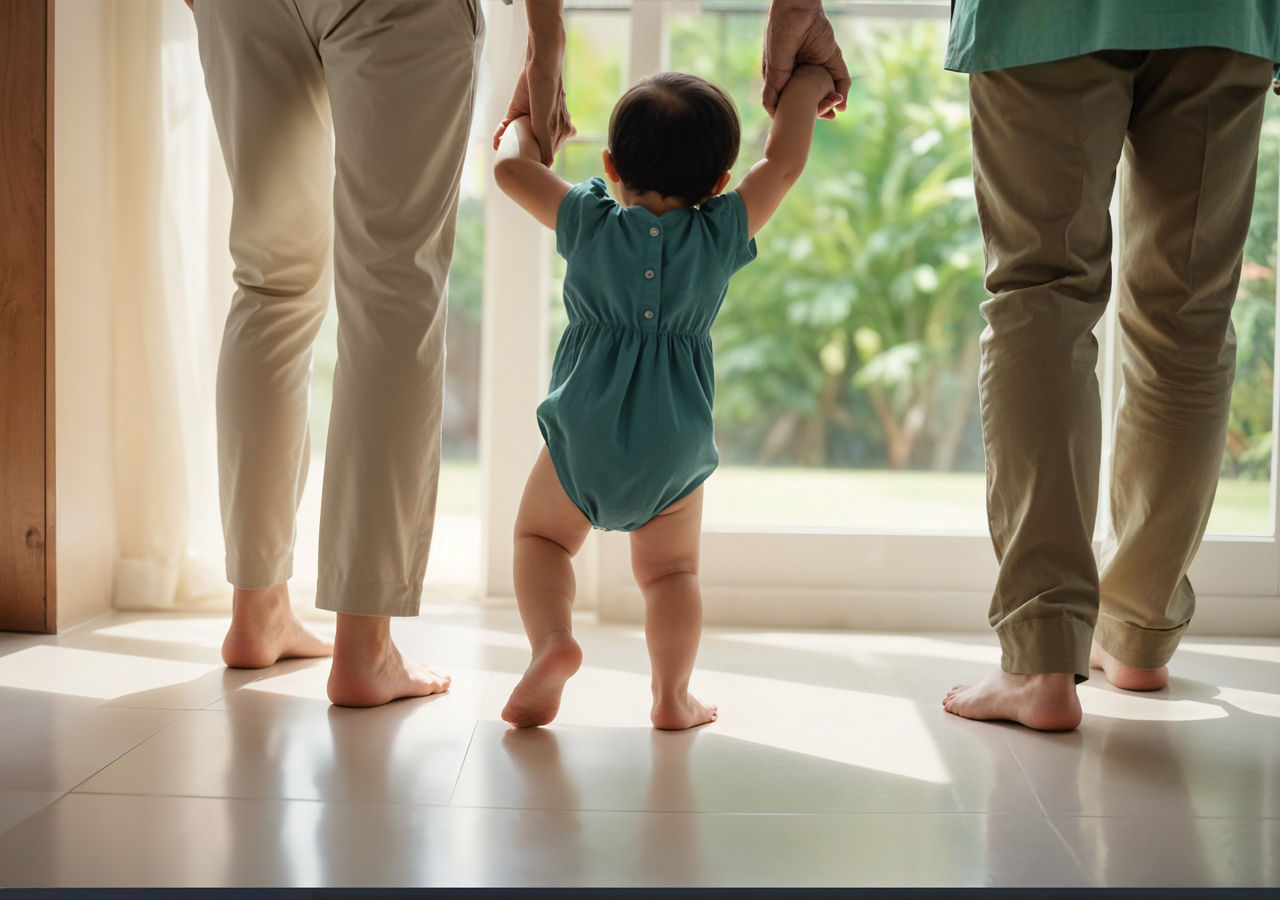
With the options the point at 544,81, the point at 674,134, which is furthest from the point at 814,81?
the point at 544,81

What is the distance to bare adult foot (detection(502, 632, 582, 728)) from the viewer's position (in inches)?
49.4

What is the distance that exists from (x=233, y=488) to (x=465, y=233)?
126 inches

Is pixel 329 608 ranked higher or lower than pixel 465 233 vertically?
lower

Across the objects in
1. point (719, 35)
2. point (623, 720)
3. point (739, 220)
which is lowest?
point (623, 720)

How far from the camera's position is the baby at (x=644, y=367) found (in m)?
1.28

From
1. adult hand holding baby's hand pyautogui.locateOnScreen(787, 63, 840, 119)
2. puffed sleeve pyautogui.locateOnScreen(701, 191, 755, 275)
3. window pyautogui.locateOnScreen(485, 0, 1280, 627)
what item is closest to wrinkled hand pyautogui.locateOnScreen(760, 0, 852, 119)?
adult hand holding baby's hand pyautogui.locateOnScreen(787, 63, 840, 119)

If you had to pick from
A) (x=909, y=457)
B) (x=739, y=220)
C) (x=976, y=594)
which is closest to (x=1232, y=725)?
(x=976, y=594)

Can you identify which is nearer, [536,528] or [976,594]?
[536,528]

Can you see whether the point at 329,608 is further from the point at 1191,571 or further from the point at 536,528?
the point at 1191,571

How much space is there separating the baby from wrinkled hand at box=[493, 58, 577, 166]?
52mm

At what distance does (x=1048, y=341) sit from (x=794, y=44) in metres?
0.46

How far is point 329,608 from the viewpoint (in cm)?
134

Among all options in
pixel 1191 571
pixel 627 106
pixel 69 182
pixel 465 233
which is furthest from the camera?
pixel 465 233

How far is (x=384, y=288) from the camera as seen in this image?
52.3 inches
